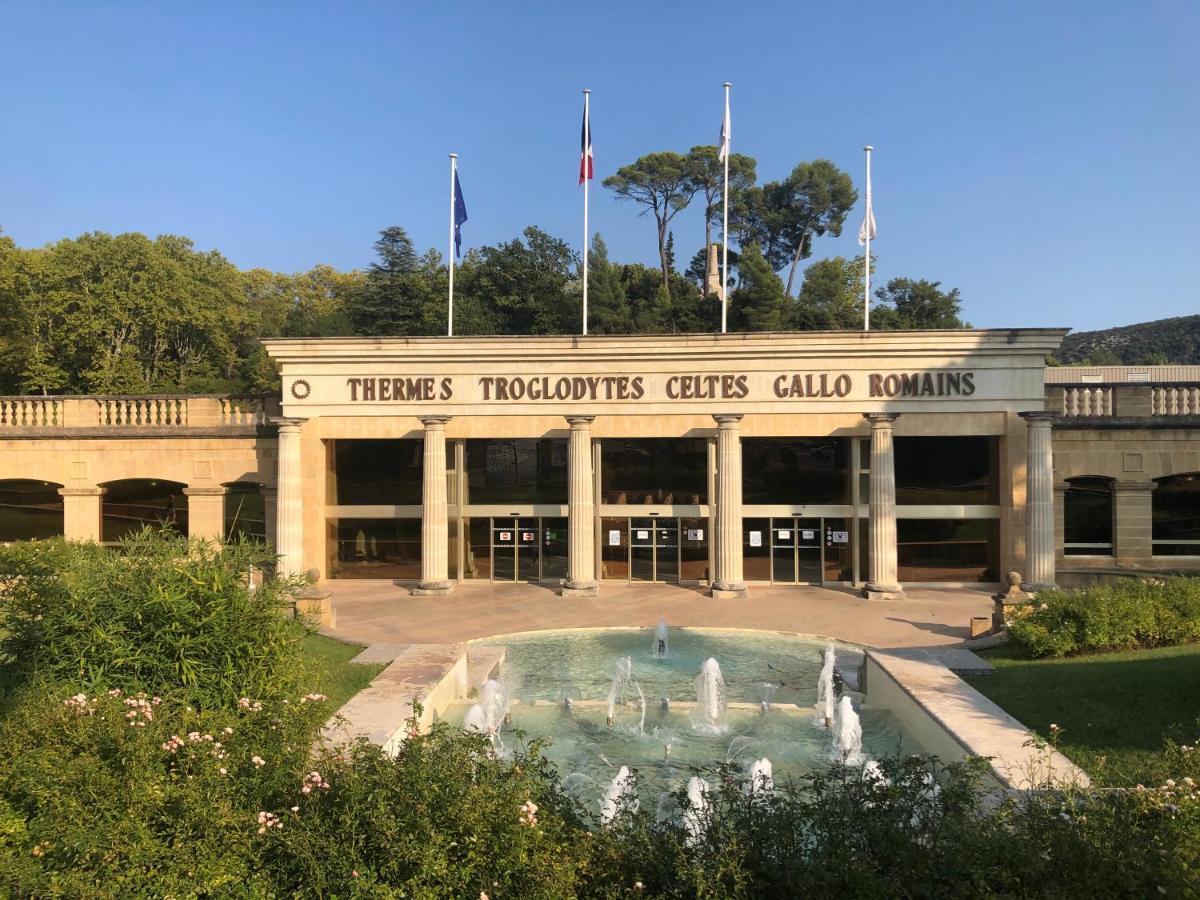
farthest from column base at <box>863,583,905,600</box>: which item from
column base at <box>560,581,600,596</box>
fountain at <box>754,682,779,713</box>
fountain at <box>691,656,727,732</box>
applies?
fountain at <box>691,656,727,732</box>

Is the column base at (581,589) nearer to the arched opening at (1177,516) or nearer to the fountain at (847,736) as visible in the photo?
the fountain at (847,736)

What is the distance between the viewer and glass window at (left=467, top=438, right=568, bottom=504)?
98.9 ft

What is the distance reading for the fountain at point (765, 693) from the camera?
1564cm

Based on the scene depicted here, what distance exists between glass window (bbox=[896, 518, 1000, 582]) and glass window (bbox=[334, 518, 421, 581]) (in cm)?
1801

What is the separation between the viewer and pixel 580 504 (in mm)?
28781

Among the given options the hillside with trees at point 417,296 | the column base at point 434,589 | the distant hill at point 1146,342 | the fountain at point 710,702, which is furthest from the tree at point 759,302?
the distant hill at point 1146,342

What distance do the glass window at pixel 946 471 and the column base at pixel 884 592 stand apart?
11.2ft

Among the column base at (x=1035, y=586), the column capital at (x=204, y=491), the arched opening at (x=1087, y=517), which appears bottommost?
the column base at (x=1035, y=586)

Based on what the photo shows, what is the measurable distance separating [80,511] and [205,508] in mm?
4831

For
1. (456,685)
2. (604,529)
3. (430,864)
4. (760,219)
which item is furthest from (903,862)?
(760,219)

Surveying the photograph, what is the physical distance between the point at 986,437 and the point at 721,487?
9.79 m

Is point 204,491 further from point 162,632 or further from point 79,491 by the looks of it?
point 162,632

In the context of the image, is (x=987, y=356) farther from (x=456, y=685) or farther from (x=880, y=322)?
(x=880, y=322)

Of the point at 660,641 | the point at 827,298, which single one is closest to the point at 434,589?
the point at 660,641
